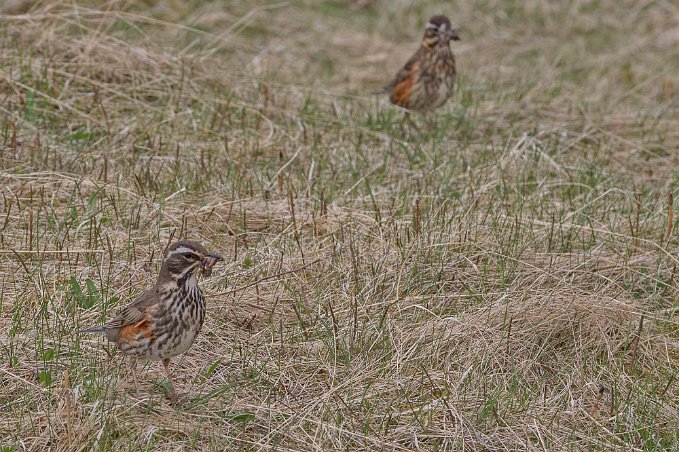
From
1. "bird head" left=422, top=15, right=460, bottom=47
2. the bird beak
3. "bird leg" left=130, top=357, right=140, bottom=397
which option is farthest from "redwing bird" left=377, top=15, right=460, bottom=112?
"bird leg" left=130, top=357, right=140, bottom=397

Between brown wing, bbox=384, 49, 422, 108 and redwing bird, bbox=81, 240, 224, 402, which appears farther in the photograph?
brown wing, bbox=384, 49, 422, 108

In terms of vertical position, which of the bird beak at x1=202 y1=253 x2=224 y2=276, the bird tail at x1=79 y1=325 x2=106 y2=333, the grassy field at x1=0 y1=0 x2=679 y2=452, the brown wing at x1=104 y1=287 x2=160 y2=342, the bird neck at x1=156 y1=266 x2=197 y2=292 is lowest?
the grassy field at x1=0 y1=0 x2=679 y2=452

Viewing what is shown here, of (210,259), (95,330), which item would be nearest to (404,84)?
(210,259)

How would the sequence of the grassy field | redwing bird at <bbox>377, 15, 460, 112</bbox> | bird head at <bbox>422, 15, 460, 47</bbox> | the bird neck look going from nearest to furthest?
1. the grassy field
2. the bird neck
3. redwing bird at <bbox>377, 15, 460, 112</bbox>
4. bird head at <bbox>422, 15, 460, 47</bbox>

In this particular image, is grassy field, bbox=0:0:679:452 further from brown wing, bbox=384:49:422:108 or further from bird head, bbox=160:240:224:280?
bird head, bbox=160:240:224:280

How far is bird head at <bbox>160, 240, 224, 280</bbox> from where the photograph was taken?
18.3ft

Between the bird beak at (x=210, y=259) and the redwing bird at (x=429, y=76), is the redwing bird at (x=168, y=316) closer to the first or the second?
the bird beak at (x=210, y=259)

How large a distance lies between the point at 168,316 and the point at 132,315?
0.19 metres

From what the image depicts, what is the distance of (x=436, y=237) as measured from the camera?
7.07 meters

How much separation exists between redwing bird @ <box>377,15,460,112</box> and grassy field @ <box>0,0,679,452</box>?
225 mm

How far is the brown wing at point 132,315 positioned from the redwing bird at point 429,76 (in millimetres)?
4811

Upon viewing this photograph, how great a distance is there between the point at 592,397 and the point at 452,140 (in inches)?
157

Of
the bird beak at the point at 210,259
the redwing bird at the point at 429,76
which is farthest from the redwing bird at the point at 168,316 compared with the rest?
the redwing bird at the point at 429,76

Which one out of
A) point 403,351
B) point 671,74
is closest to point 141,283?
point 403,351
